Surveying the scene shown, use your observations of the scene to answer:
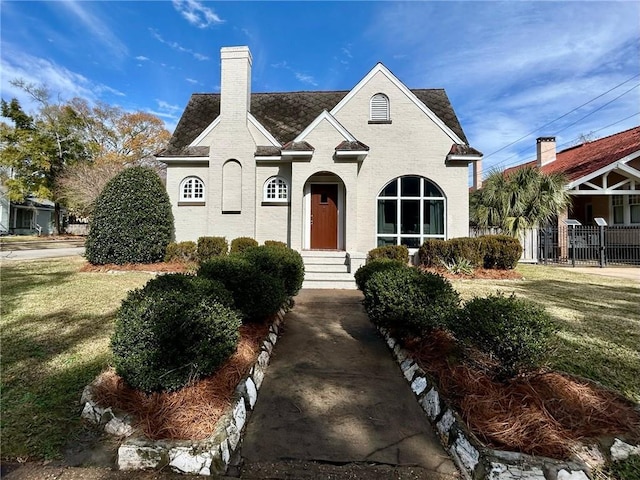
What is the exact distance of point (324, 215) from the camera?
1285cm

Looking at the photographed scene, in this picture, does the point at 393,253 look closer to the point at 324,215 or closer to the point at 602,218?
the point at 324,215

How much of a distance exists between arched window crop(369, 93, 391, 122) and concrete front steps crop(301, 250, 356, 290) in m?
5.74

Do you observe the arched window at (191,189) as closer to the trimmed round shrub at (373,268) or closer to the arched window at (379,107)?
the arched window at (379,107)

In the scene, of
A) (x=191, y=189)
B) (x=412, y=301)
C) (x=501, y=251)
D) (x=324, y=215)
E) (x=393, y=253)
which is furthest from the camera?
(x=191, y=189)

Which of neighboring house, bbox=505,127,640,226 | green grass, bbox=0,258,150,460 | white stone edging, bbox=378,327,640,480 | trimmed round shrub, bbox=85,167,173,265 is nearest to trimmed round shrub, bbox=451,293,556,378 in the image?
white stone edging, bbox=378,327,640,480

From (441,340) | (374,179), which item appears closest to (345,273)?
(374,179)

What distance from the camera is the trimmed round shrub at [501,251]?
10.7 m

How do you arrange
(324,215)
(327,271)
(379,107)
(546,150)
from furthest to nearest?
(546,150), (324,215), (379,107), (327,271)

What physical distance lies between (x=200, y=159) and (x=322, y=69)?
7520 millimetres

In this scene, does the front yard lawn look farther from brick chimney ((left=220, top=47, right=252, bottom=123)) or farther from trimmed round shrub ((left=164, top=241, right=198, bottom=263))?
brick chimney ((left=220, top=47, right=252, bottom=123))

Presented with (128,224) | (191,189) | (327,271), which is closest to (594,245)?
(327,271)

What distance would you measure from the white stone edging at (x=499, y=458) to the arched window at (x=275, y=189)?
35.0ft

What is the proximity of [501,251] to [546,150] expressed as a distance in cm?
1640

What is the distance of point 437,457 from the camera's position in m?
2.60
